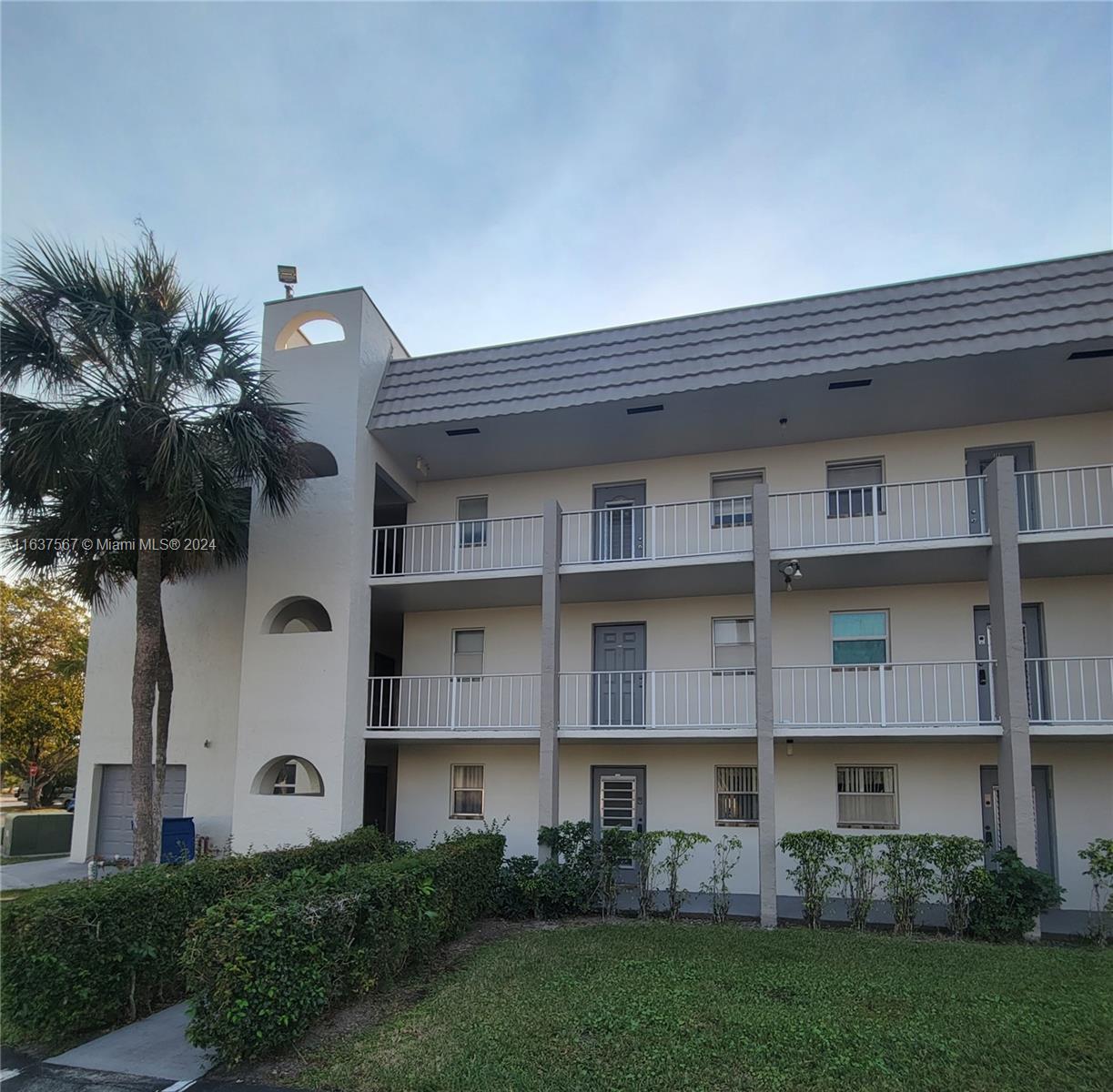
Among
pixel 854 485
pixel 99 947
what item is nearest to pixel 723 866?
pixel 854 485

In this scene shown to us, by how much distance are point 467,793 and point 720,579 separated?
20.6 ft

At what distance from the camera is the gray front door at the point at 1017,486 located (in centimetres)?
1376

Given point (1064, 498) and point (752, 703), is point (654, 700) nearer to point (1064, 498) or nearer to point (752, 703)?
point (752, 703)

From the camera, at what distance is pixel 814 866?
1223 cm

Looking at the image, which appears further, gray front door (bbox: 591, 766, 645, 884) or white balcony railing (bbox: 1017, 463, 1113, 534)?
gray front door (bbox: 591, 766, 645, 884)

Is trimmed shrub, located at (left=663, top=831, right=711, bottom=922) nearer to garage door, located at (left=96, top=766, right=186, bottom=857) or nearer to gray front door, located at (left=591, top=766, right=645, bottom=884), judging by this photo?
gray front door, located at (left=591, top=766, right=645, bottom=884)

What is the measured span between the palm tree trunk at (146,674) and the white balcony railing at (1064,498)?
1366 centimetres

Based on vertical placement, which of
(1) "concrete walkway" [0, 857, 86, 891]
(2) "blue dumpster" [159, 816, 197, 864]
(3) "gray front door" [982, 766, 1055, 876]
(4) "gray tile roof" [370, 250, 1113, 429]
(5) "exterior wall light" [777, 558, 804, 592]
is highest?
(4) "gray tile roof" [370, 250, 1113, 429]

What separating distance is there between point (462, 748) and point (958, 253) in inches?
485

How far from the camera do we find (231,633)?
18.0 m

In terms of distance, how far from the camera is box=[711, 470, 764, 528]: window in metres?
15.6

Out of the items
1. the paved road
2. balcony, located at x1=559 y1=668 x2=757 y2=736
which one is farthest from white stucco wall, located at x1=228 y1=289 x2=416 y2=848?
the paved road

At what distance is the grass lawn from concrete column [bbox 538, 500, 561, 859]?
3667 mm

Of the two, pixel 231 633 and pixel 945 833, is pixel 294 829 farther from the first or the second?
pixel 945 833
